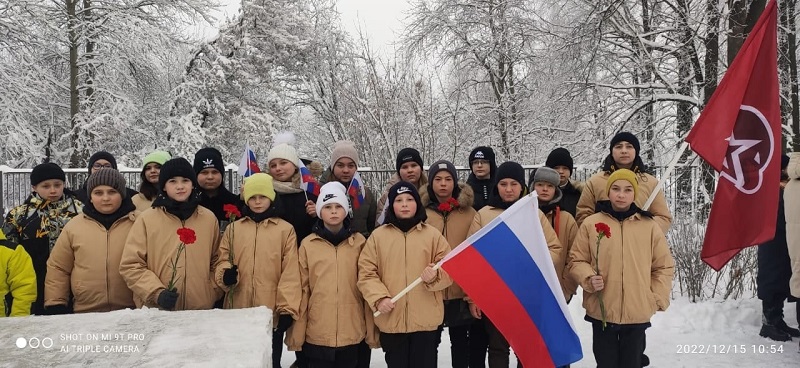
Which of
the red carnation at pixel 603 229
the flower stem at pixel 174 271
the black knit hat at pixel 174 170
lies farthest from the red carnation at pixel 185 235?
the red carnation at pixel 603 229

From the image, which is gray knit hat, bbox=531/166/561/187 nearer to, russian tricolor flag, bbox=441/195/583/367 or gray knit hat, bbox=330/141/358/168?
russian tricolor flag, bbox=441/195/583/367

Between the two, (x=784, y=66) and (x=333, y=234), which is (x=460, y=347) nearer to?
(x=333, y=234)

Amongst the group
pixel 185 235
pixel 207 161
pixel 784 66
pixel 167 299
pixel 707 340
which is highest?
pixel 784 66

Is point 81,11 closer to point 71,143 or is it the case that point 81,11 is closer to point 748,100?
point 71,143

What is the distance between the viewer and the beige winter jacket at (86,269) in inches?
133

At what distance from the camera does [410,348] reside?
3.59 metres

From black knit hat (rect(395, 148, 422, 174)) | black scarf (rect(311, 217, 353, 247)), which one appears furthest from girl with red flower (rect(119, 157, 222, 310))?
black knit hat (rect(395, 148, 422, 174))

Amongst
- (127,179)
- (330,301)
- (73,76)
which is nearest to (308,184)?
(330,301)

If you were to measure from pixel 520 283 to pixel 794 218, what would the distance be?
3124 mm

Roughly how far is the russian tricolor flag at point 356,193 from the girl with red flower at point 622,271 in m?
1.77

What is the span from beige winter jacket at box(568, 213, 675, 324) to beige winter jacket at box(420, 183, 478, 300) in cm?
87

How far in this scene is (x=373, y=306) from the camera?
3.33 m

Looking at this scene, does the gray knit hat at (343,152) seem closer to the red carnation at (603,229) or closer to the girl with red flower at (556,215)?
the girl with red flower at (556,215)

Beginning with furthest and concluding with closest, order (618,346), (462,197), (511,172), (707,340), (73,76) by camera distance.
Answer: (73,76) → (707,340) → (462,197) → (511,172) → (618,346)
